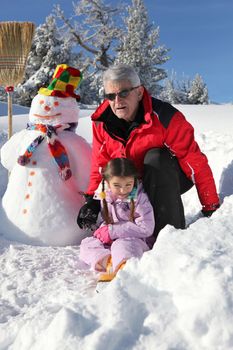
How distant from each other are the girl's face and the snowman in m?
0.51

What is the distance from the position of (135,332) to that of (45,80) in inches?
757

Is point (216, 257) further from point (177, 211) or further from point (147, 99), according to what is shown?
point (147, 99)

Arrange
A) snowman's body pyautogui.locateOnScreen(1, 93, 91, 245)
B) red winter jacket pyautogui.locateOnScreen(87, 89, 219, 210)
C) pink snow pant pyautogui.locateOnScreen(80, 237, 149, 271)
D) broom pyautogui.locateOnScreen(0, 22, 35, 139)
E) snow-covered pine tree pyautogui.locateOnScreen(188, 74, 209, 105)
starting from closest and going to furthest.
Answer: pink snow pant pyautogui.locateOnScreen(80, 237, 149, 271) < red winter jacket pyautogui.locateOnScreen(87, 89, 219, 210) < snowman's body pyautogui.locateOnScreen(1, 93, 91, 245) < broom pyautogui.locateOnScreen(0, 22, 35, 139) < snow-covered pine tree pyautogui.locateOnScreen(188, 74, 209, 105)

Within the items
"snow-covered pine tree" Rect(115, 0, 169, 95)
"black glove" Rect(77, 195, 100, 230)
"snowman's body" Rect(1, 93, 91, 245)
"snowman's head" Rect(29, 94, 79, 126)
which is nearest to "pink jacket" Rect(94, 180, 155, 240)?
"black glove" Rect(77, 195, 100, 230)

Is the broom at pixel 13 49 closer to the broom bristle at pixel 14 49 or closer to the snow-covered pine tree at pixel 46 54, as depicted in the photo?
the broom bristle at pixel 14 49

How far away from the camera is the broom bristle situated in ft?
13.8

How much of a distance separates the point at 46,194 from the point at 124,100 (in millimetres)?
909

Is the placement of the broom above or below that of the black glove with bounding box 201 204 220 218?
above

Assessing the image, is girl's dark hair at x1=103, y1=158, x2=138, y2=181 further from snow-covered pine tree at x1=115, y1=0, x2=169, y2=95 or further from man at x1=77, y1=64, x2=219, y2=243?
snow-covered pine tree at x1=115, y1=0, x2=169, y2=95

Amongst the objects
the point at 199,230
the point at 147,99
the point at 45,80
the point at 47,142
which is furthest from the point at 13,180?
the point at 45,80

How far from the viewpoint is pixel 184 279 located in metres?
1.40

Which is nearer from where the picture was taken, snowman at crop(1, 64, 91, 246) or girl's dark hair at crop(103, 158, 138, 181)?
girl's dark hair at crop(103, 158, 138, 181)

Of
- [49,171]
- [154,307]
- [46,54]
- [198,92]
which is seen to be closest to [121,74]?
[49,171]

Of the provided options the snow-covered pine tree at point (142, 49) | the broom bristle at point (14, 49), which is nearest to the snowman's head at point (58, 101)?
the broom bristle at point (14, 49)
